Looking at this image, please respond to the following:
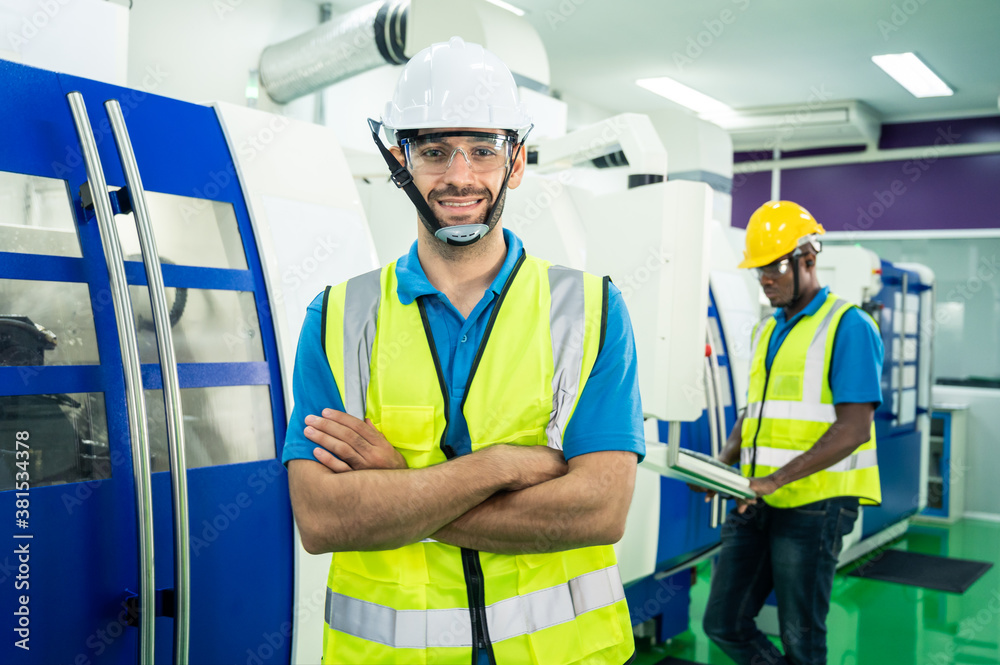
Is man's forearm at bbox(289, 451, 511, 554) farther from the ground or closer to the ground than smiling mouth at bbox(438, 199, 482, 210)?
closer to the ground

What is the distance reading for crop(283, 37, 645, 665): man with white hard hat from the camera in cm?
120

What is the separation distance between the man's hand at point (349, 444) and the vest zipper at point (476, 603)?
0.18m

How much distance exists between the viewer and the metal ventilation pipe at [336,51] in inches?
129

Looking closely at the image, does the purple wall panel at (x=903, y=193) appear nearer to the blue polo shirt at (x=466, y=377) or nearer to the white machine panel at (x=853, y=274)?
the white machine panel at (x=853, y=274)

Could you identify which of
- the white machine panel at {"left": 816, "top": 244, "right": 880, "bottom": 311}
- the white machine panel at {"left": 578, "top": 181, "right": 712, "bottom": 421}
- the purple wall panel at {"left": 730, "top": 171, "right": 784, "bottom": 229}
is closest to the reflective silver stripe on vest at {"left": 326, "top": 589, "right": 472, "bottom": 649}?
the white machine panel at {"left": 578, "top": 181, "right": 712, "bottom": 421}

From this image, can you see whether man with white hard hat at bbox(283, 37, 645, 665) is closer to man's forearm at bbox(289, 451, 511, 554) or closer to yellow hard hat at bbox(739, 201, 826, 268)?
man's forearm at bbox(289, 451, 511, 554)

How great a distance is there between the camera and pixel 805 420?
2629mm

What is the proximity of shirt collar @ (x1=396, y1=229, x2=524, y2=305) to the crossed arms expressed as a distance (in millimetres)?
221

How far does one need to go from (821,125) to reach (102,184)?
Answer: 7.06 meters

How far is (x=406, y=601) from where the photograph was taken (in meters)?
1.20

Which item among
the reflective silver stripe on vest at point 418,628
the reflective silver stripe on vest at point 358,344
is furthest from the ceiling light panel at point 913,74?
the reflective silver stripe on vest at point 418,628

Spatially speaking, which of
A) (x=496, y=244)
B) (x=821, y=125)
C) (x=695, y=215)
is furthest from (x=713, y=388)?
(x=821, y=125)

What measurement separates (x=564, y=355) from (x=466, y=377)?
16 cm

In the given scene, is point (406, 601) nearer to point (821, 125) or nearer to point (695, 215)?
point (695, 215)
